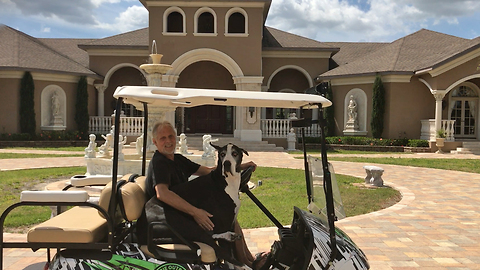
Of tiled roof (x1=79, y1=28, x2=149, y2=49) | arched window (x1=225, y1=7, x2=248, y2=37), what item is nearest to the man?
arched window (x1=225, y1=7, x2=248, y2=37)

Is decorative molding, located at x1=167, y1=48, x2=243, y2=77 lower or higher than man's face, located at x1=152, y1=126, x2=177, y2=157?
higher

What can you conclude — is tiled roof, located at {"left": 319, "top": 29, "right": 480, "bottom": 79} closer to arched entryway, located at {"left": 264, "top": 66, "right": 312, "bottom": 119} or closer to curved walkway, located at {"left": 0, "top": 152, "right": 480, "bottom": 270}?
arched entryway, located at {"left": 264, "top": 66, "right": 312, "bottom": 119}

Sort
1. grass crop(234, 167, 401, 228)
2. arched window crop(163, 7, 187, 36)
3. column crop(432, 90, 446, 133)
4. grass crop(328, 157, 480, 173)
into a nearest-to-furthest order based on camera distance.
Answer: grass crop(234, 167, 401, 228) < grass crop(328, 157, 480, 173) < column crop(432, 90, 446, 133) < arched window crop(163, 7, 187, 36)

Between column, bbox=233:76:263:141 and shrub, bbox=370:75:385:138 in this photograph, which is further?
shrub, bbox=370:75:385:138

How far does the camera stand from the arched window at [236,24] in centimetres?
2356

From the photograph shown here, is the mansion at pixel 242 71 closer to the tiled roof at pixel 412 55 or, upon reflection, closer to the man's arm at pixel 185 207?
the tiled roof at pixel 412 55

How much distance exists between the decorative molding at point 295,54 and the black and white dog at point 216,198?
74.2ft

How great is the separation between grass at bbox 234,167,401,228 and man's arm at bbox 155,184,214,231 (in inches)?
124

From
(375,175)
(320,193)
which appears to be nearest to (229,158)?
(320,193)

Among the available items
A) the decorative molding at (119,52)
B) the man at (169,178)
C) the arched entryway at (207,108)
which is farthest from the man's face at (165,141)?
the decorative molding at (119,52)

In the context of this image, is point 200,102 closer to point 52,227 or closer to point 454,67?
point 52,227

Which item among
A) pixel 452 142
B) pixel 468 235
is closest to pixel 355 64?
pixel 452 142

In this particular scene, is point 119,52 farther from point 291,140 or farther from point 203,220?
point 203,220

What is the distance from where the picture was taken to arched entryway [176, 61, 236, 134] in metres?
26.0
